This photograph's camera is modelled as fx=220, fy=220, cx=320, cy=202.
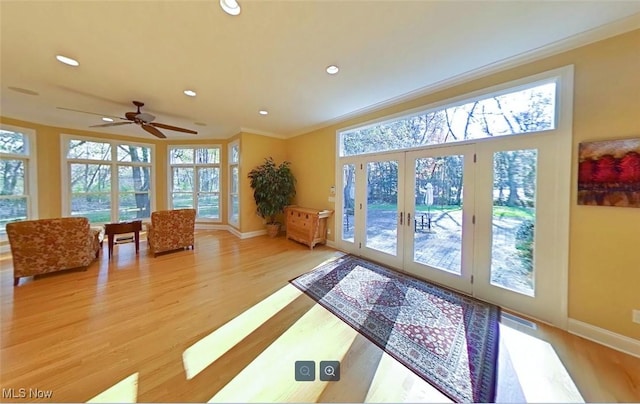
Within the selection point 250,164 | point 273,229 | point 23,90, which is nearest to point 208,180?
point 250,164

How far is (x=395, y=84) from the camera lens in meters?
2.97

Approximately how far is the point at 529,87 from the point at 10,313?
19.5 ft

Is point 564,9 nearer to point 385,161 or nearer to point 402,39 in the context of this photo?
point 402,39

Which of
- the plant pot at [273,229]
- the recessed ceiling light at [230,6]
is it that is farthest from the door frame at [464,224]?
the plant pot at [273,229]

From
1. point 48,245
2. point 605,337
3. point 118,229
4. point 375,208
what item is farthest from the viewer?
point 118,229

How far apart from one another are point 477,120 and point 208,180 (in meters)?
6.60

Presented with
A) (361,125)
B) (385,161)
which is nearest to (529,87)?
(385,161)

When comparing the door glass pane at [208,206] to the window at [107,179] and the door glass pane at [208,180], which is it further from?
the window at [107,179]

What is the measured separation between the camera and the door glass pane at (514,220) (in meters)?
2.31

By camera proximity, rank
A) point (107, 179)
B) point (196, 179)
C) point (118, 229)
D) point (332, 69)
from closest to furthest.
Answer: point (332, 69)
point (118, 229)
point (107, 179)
point (196, 179)

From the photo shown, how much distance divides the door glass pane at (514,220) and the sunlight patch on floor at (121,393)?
346cm

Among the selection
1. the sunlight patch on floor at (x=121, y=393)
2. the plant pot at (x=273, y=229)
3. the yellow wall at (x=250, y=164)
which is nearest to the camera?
the sunlight patch on floor at (x=121, y=393)

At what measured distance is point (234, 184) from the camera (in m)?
6.25

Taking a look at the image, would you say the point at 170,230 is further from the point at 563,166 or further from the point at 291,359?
the point at 563,166
